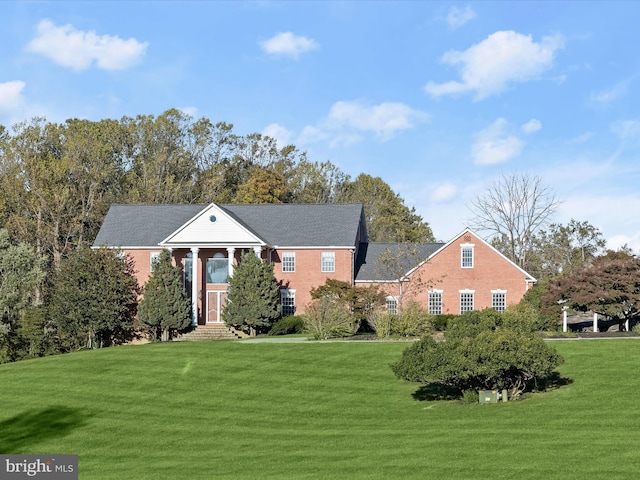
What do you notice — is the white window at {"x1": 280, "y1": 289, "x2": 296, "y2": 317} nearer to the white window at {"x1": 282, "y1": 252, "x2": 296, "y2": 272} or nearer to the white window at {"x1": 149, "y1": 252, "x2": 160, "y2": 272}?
the white window at {"x1": 282, "y1": 252, "x2": 296, "y2": 272}

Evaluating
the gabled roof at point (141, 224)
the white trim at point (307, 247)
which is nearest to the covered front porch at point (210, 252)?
the white trim at point (307, 247)

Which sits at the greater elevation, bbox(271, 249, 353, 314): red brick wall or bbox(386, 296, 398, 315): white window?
bbox(271, 249, 353, 314): red brick wall

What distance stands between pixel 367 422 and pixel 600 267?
22308 millimetres

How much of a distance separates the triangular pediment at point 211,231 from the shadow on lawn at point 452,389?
25.2 metres

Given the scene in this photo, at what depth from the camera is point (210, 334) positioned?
5553cm

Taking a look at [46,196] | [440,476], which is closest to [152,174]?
[46,196]

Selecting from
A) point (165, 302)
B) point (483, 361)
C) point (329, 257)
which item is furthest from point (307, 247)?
point (483, 361)

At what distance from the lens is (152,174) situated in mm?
84188

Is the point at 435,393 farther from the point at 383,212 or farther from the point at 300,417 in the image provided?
the point at 383,212

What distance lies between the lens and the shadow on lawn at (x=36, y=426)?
2689 cm

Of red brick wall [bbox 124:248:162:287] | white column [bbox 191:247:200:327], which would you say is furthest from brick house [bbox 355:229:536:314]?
red brick wall [bbox 124:248:162:287]

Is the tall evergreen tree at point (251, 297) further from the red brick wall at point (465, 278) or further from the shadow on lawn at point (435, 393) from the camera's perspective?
the shadow on lawn at point (435, 393)

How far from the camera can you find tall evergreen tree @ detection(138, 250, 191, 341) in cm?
5509

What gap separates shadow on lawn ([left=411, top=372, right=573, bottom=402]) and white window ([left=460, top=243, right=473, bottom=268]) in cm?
2366
